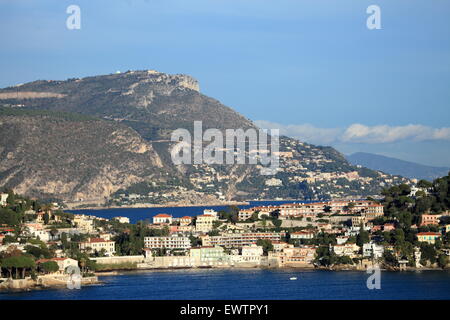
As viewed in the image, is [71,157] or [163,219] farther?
[71,157]

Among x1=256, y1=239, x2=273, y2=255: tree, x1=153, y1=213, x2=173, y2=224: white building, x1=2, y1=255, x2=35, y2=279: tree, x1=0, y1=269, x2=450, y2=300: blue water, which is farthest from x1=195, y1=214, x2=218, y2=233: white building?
x1=2, y1=255, x2=35, y2=279: tree

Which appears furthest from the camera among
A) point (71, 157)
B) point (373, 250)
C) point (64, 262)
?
point (71, 157)

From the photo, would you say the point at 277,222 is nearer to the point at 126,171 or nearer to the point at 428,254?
the point at 428,254

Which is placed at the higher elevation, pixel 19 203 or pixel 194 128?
pixel 194 128

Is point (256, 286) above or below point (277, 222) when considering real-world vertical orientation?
below

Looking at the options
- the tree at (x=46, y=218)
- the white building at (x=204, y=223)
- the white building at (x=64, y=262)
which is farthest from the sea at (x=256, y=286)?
the white building at (x=204, y=223)

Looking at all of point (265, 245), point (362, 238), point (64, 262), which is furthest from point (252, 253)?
point (64, 262)

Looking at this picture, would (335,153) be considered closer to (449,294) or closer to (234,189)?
(234,189)
